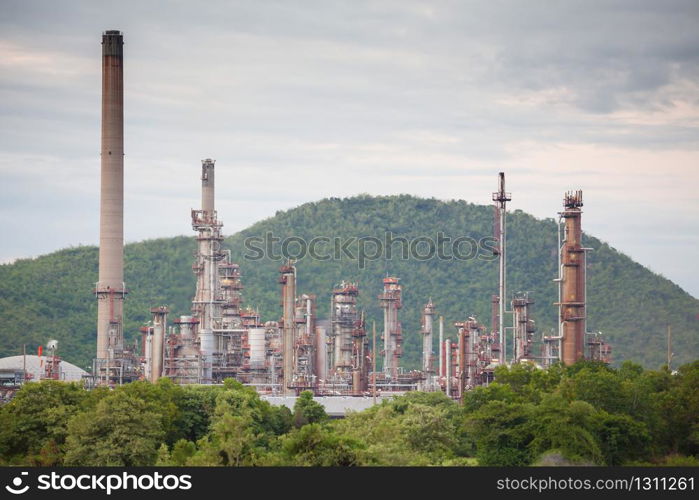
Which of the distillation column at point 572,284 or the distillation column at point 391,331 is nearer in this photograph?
the distillation column at point 572,284

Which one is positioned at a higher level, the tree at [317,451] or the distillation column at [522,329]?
the distillation column at [522,329]

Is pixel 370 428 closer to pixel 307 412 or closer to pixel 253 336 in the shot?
pixel 307 412

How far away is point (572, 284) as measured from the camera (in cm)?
7744

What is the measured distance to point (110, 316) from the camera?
9331 cm

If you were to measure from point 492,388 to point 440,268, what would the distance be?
87.9 m

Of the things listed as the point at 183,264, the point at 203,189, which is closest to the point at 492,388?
the point at 203,189

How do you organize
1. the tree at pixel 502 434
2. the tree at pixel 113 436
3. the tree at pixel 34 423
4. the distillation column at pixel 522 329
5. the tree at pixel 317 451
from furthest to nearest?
the distillation column at pixel 522 329 < the tree at pixel 34 423 < the tree at pixel 502 434 < the tree at pixel 113 436 < the tree at pixel 317 451

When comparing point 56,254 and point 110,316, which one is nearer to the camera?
point 110,316

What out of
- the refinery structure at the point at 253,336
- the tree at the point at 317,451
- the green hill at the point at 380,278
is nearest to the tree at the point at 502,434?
the tree at the point at 317,451

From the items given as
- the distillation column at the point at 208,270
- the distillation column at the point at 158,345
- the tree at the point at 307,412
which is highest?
the distillation column at the point at 208,270

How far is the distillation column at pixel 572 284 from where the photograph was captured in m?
77.1

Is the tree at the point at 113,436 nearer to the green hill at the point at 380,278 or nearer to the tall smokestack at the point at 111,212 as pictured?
the tall smokestack at the point at 111,212

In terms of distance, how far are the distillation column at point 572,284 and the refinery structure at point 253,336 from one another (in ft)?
18.9
